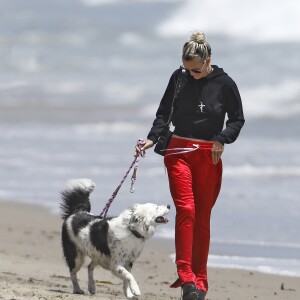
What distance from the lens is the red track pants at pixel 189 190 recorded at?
7176mm

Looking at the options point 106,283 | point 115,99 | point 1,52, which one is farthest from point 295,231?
point 1,52

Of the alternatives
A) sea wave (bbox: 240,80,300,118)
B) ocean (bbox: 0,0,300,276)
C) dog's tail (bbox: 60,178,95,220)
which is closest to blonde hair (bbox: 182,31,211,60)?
dog's tail (bbox: 60,178,95,220)

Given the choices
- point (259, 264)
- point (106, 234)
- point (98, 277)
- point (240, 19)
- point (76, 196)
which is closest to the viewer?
point (106, 234)

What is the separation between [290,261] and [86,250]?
269 cm

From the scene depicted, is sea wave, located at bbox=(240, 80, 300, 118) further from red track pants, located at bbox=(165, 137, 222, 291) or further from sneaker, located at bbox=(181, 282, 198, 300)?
sneaker, located at bbox=(181, 282, 198, 300)

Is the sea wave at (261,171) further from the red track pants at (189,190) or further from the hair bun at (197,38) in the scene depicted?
the hair bun at (197,38)

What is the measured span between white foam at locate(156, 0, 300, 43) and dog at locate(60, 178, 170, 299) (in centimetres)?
2772

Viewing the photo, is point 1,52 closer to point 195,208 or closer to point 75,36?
point 75,36

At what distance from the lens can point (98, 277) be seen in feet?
30.8

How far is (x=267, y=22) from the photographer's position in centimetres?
3684

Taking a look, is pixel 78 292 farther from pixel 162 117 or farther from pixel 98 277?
pixel 162 117

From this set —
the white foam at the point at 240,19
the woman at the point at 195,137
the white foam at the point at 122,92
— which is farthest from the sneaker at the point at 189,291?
the white foam at the point at 240,19

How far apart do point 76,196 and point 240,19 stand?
30096mm

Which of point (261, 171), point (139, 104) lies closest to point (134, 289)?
point (261, 171)
